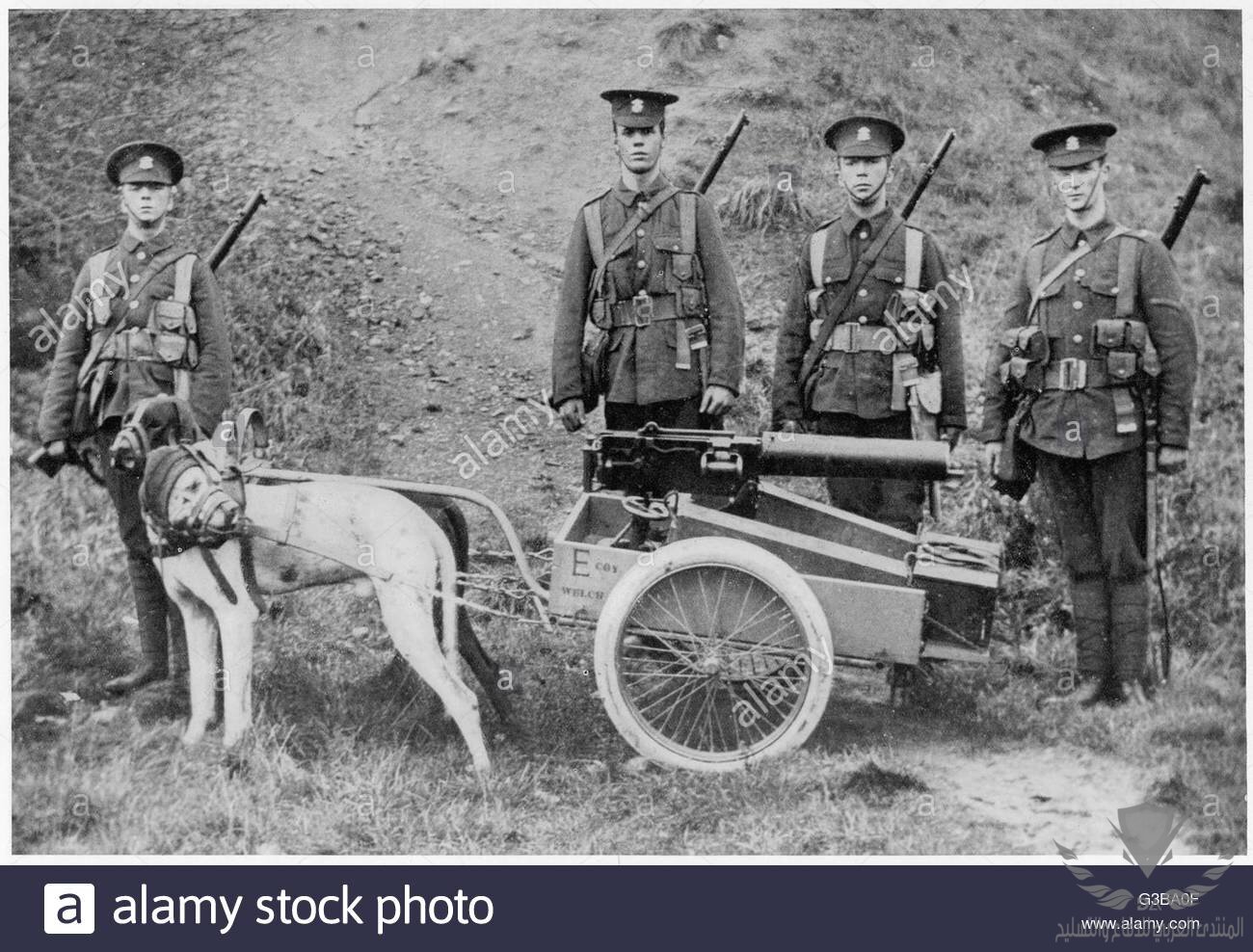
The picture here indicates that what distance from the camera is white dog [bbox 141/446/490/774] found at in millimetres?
5012

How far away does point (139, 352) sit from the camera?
5.24 m

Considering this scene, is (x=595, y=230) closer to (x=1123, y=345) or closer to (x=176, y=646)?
(x=1123, y=345)

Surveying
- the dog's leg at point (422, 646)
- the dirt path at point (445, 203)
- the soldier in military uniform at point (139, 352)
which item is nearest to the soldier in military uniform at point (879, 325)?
the dirt path at point (445, 203)

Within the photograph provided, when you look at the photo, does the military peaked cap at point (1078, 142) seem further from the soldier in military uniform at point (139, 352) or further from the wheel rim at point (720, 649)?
the soldier in military uniform at point (139, 352)

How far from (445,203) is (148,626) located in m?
2.13

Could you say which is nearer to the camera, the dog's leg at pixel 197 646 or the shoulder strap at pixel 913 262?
the dog's leg at pixel 197 646

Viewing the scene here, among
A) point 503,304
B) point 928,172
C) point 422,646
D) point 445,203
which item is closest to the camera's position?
point 422,646

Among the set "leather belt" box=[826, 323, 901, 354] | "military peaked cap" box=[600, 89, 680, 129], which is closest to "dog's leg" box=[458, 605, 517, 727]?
"leather belt" box=[826, 323, 901, 354]

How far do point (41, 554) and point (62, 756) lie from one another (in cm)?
80

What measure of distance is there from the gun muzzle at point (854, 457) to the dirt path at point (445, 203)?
123 centimetres

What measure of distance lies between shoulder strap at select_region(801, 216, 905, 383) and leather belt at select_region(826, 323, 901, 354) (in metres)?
0.06

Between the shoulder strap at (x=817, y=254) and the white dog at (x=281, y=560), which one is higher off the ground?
the shoulder strap at (x=817, y=254)

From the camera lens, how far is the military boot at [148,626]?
17.5 ft

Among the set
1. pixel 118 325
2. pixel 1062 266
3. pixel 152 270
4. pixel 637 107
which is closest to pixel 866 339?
pixel 1062 266
